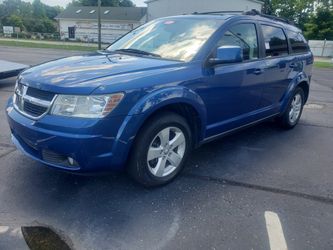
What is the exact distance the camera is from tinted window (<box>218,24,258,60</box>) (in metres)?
4.14

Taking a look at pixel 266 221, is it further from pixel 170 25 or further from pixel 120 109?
pixel 170 25

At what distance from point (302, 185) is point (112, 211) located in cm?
215

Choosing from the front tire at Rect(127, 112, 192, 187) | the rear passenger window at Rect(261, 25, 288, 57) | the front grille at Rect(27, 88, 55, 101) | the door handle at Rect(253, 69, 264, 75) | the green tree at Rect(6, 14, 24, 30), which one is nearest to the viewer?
the front grille at Rect(27, 88, 55, 101)

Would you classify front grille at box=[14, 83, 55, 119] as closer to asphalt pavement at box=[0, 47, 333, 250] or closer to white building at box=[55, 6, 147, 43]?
asphalt pavement at box=[0, 47, 333, 250]

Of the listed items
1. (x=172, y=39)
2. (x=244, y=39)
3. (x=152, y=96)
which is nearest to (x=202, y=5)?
(x=244, y=39)

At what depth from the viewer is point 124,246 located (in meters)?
2.68

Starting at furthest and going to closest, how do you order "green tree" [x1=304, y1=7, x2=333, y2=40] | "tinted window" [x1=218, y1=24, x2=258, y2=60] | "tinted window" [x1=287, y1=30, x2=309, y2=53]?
1. "green tree" [x1=304, y1=7, x2=333, y2=40]
2. "tinted window" [x1=287, y1=30, x2=309, y2=53]
3. "tinted window" [x1=218, y1=24, x2=258, y2=60]

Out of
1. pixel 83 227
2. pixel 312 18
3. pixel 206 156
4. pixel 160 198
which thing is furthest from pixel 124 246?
pixel 312 18

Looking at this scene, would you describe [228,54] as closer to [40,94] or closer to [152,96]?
[152,96]

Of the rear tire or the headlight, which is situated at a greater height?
the headlight

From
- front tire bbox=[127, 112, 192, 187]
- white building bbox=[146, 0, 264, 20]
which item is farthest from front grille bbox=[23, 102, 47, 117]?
white building bbox=[146, 0, 264, 20]

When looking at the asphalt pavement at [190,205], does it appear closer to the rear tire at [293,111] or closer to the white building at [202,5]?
the rear tire at [293,111]

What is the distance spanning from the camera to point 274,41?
507 centimetres

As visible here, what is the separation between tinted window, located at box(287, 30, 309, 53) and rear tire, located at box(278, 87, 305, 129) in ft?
2.19
